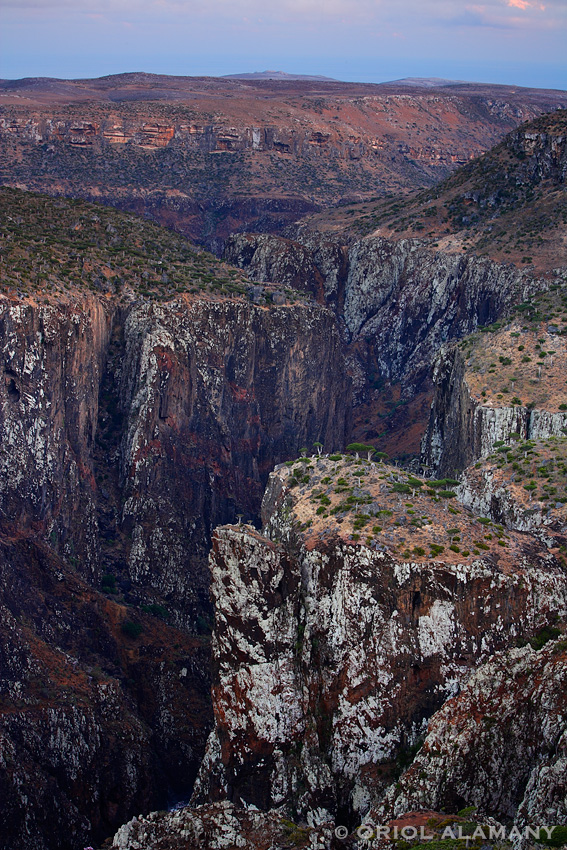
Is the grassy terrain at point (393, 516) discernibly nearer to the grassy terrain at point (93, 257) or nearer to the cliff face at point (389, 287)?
the grassy terrain at point (93, 257)

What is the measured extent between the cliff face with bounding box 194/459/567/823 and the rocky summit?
97mm

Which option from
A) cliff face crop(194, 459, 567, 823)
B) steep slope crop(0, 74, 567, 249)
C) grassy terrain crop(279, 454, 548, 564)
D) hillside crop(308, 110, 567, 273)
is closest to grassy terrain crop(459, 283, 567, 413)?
grassy terrain crop(279, 454, 548, 564)

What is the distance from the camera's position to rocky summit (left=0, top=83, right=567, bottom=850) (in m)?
37.5

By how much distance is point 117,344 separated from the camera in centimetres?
7294

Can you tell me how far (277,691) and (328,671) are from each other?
233cm

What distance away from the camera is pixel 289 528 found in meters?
43.0

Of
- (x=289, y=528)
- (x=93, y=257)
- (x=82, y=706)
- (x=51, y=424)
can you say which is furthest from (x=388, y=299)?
(x=289, y=528)

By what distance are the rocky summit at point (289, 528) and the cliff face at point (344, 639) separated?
0.32 feet

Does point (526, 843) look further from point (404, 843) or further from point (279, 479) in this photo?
point (279, 479)

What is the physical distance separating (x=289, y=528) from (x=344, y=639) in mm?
5607

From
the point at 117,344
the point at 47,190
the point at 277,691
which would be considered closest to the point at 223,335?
the point at 117,344

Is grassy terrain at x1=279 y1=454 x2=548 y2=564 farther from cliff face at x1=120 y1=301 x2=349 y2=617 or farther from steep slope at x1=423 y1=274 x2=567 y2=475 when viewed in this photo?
cliff face at x1=120 y1=301 x2=349 y2=617

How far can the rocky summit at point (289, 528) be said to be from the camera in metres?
37.5

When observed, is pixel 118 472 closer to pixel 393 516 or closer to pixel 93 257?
pixel 93 257
